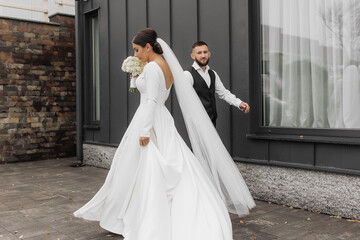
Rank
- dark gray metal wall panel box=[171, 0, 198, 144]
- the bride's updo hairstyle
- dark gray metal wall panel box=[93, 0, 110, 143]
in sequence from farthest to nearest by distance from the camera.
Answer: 1. dark gray metal wall panel box=[93, 0, 110, 143]
2. dark gray metal wall panel box=[171, 0, 198, 144]
3. the bride's updo hairstyle

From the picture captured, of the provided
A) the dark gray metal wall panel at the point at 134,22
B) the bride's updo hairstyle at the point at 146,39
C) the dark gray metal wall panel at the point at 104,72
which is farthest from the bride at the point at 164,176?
the dark gray metal wall panel at the point at 104,72

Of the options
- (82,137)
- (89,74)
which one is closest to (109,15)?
(89,74)

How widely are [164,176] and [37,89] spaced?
7684mm

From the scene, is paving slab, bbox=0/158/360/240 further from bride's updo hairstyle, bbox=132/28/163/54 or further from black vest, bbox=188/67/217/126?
bride's updo hairstyle, bbox=132/28/163/54

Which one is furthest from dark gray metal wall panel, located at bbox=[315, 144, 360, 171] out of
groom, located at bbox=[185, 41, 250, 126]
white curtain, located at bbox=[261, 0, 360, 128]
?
groom, located at bbox=[185, 41, 250, 126]

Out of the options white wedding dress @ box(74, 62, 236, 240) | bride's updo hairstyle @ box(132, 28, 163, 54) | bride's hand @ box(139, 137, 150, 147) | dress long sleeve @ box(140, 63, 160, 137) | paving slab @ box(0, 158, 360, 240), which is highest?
bride's updo hairstyle @ box(132, 28, 163, 54)

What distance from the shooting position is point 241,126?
18.7 feet

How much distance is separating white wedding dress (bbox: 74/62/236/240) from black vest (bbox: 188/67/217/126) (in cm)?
122

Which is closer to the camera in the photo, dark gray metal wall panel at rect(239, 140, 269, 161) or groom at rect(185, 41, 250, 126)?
groom at rect(185, 41, 250, 126)

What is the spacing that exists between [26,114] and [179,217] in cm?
784

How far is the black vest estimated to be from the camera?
498 cm

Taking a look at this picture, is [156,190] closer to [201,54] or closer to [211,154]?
[211,154]

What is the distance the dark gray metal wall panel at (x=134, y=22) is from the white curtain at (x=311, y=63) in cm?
300

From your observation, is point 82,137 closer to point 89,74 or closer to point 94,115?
point 94,115
